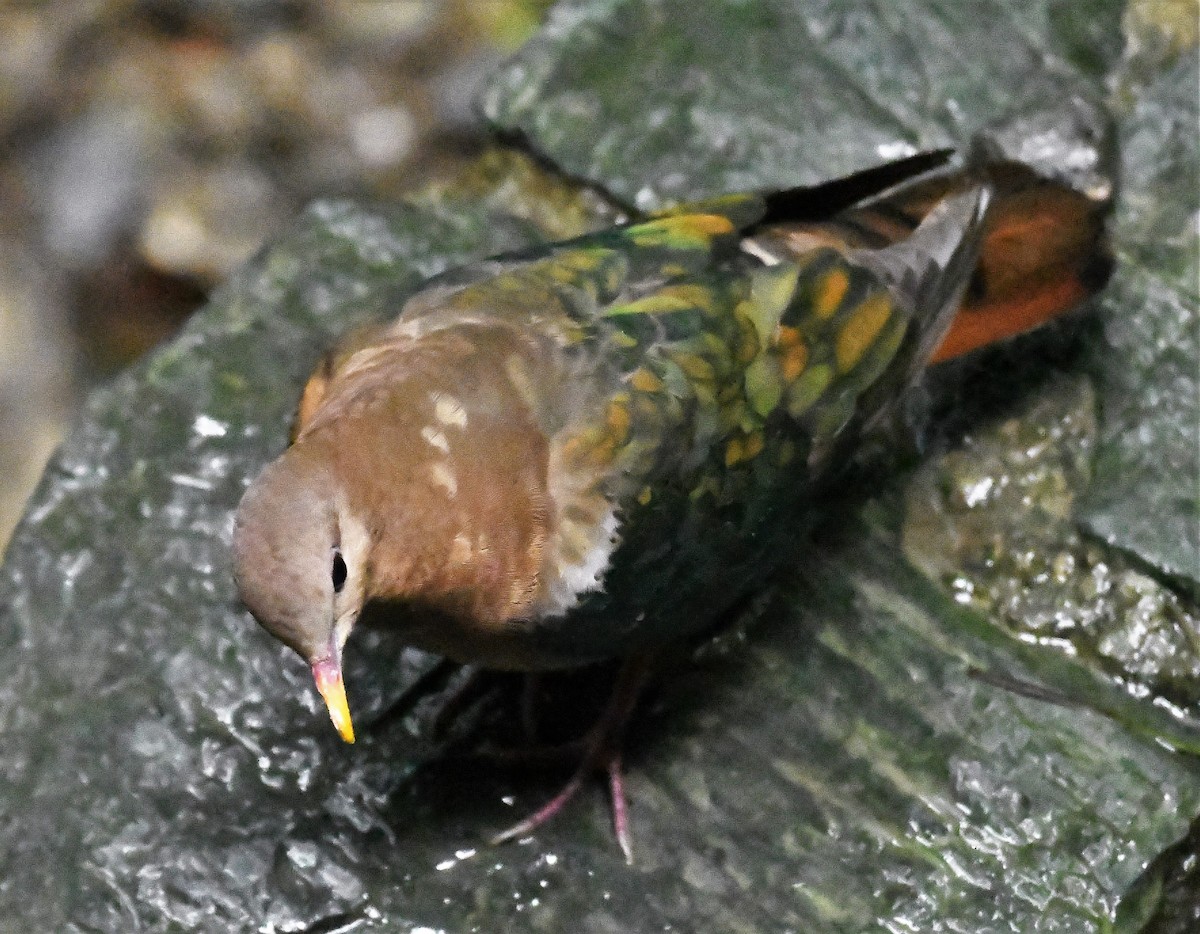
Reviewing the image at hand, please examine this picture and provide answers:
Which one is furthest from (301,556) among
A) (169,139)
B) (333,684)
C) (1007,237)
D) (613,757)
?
(169,139)

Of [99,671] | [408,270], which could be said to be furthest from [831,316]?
[99,671]

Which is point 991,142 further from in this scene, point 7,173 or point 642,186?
point 7,173

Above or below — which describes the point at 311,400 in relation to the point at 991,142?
Result: below

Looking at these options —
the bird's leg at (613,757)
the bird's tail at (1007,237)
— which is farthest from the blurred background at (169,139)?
the bird's leg at (613,757)

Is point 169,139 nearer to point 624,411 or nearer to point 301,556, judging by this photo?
point 624,411

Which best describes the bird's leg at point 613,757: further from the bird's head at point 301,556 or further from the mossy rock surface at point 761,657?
the bird's head at point 301,556

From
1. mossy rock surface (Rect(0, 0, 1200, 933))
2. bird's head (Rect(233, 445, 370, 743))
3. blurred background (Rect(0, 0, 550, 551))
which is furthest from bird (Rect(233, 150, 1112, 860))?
blurred background (Rect(0, 0, 550, 551))
